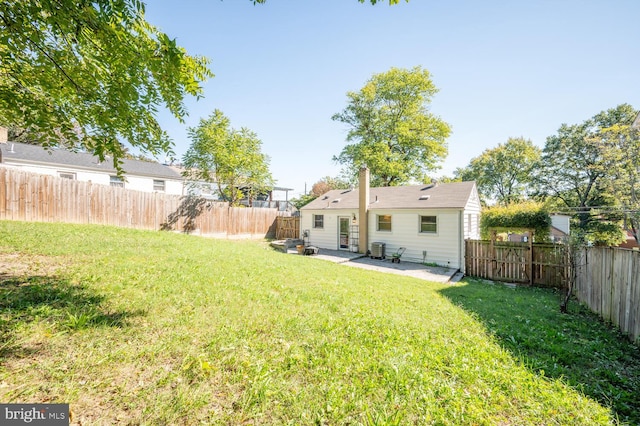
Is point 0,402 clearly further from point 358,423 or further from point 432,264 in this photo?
point 432,264

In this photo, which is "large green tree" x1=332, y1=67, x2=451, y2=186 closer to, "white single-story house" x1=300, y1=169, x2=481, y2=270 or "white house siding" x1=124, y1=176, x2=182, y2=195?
"white single-story house" x1=300, y1=169, x2=481, y2=270

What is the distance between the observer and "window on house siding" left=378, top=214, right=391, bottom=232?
49.9 ft

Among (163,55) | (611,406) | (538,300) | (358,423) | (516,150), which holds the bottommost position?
(538,300)

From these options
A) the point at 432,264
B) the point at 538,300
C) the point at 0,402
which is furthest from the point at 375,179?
the point at 0,402

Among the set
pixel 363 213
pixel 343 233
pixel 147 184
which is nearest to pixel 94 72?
pixel 363 213

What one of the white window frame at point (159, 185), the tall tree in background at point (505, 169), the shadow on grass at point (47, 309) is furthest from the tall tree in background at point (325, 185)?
the shadow on grass at point (47, 309)

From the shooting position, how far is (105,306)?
354 centimetres

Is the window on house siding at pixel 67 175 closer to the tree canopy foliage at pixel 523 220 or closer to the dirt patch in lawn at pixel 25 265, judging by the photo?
the dirt patch in lawn at pixel 25 265

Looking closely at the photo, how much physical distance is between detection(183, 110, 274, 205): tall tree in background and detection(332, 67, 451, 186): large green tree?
907 cm

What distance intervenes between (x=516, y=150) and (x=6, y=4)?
4064 centimetres

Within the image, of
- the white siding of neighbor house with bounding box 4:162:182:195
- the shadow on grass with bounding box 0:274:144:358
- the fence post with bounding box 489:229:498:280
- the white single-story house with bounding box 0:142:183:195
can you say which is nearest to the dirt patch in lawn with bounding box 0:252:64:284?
the shadow on grass with bounding box 0:274:144:358

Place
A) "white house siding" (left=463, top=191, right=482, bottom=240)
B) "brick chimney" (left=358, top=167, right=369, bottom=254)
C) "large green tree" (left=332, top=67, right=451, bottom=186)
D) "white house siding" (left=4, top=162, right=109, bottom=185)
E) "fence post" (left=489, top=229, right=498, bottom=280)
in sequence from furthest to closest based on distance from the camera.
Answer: "large green tree" (left=332, top=67, right=451, bottom=186) → "white house siding" (left=4, top=162, right=109, bottom=185) → "brick chimney" (left=358, top=167, right=369, bottom=254) → "white house siding" (left=463, top=191, right=482, bottom=240) → "fence post" (left=489, top=229, right=498, bottom=280)

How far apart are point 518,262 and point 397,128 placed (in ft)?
50.5

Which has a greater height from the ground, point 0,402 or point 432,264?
point 0,402
